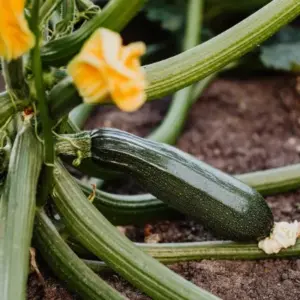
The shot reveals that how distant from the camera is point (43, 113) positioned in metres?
1.65

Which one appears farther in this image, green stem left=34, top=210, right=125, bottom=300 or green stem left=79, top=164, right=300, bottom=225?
green stem left=79, top=164, right=300, bottom=225

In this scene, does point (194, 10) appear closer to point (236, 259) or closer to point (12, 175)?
point (236, 259)

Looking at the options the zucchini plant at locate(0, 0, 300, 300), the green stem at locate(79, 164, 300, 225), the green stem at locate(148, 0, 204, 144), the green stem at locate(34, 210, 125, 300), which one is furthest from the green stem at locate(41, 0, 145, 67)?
the green stem at locate(148, 0, 204, 144)

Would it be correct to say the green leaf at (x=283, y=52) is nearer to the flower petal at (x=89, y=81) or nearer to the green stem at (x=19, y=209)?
the green stem at (x=19, y=209)

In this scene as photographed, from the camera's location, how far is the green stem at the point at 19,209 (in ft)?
5.05

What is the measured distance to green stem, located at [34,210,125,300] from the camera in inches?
71.4

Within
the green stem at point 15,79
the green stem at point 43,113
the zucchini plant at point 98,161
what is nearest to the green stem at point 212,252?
the zucchini plant at point 98,161

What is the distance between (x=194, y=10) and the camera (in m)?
3.15

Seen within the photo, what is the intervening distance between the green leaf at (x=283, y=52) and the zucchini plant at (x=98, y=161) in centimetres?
93

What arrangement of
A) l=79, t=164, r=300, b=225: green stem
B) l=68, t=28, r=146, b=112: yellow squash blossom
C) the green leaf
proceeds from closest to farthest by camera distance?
1. l=68, t=28, r=146, b=112: yellow squash blossom
2. l=79, t=164, r=300, b=225: green stem
3. the green leaf

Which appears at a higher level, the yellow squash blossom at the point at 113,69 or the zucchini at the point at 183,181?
the zucchini at the point at 183,181

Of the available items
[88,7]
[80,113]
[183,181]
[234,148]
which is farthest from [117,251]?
[234,148]

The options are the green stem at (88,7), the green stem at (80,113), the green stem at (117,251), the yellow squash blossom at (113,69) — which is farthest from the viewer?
the green stem at (80,113)

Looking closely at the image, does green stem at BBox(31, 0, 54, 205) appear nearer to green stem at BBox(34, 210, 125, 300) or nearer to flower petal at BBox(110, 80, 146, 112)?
green stem at BBox(34, 210, 125, 300)
